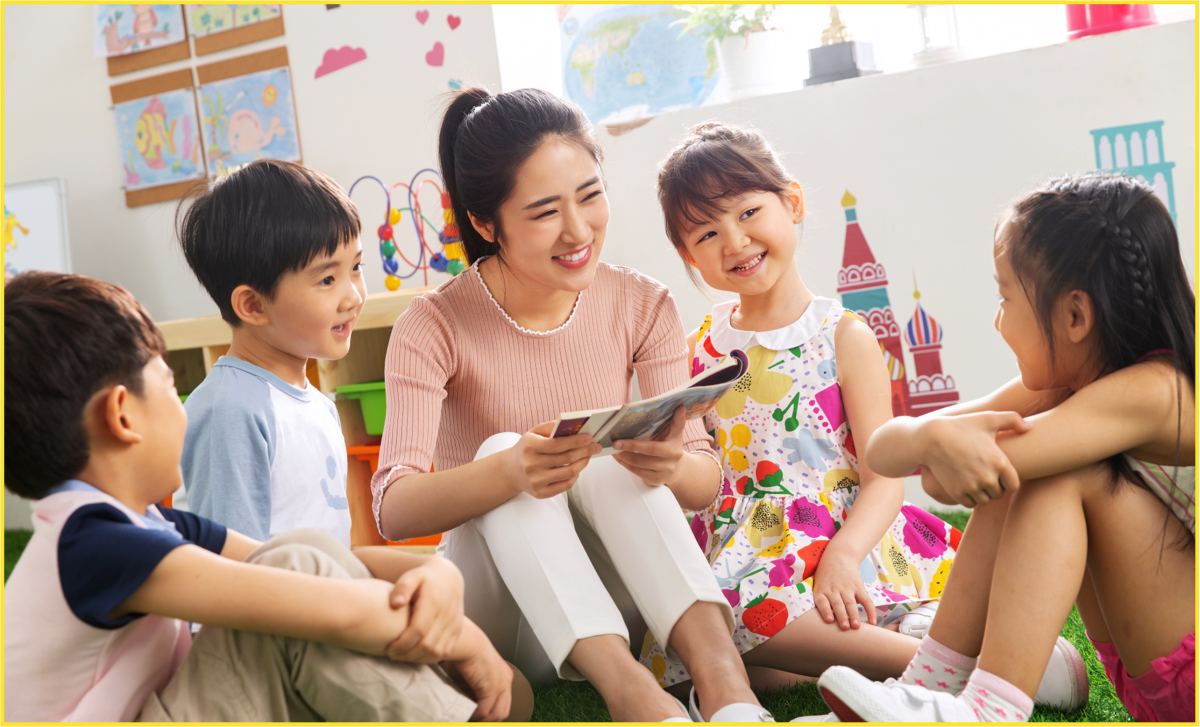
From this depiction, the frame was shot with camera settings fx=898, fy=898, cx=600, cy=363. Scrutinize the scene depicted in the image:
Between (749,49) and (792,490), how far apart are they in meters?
1.14

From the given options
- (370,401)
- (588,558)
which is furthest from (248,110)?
(588,558)

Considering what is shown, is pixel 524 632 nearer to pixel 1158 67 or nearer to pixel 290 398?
pixel 290 398

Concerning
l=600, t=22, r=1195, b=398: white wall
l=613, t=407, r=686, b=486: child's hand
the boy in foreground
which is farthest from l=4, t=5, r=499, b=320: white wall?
the boy in foreground

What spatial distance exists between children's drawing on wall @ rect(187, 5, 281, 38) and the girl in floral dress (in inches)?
60.8

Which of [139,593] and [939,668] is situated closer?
[139,593]

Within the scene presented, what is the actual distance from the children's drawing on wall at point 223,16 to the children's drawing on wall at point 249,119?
13 centimetres

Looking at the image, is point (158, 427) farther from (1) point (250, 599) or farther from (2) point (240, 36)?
(2) point (240, 36)

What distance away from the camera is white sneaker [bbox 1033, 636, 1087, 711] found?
0.89 meters

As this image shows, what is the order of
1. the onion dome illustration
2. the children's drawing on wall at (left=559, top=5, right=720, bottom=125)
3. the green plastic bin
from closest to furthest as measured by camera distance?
the onion dome illustration, the green plastic bin, the children's drawing on wall at (left=559, top=5, right=720, bottom=125)

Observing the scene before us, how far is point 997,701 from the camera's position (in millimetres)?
748

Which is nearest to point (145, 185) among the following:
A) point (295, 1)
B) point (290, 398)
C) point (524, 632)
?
point (295, 1)

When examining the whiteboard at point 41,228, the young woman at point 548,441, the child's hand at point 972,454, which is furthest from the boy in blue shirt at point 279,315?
the whiteboard at point 41,228

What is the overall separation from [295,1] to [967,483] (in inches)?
83.2

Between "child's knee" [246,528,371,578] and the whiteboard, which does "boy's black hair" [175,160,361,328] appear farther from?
the whiteboard
